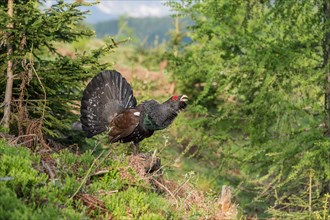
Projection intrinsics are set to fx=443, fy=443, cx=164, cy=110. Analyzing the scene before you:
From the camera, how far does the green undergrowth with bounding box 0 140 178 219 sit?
4055 mm

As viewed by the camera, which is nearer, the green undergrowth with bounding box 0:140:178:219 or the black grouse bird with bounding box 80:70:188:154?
the green undergrowth with bounding box 0:140:178:219

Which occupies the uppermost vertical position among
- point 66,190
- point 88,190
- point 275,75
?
point 275,75

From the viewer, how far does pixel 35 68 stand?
694cm

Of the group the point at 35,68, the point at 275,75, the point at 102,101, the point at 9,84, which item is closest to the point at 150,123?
the point at 102,101

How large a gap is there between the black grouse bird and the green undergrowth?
90cm

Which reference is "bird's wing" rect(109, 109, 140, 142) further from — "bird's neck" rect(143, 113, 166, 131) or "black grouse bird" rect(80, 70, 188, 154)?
"bird's neck" rect(143, 113, 166, 131)

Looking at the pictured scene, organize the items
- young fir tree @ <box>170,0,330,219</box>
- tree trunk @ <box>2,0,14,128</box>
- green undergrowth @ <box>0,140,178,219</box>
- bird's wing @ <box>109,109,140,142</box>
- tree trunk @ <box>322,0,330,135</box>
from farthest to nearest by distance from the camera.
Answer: tree trunk @ <box>322,0,330,135</box> → young fir tree @ <box>170,0,330,219</box> → tree trunk @ <box>2,0,14,128</box> → bird's wing @ <box>109,109,140,142</box> → green undergrowth @ <box>0,140,178,219</box>

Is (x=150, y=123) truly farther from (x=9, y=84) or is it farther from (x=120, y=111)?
(x=9, y=84)

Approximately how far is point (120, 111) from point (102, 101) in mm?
334

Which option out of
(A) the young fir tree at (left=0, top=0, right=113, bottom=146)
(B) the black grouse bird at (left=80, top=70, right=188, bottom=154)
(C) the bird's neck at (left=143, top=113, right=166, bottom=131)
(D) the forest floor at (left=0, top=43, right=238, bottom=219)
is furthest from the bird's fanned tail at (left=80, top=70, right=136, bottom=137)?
(D) the forest floor at (left=0, top=43, right=238, bottom=219)

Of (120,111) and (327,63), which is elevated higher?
(327,63)

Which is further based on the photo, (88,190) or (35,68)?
(35,68)

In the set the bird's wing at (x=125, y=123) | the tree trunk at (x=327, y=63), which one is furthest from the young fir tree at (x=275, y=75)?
the bird's wing at (x=125, y=123)

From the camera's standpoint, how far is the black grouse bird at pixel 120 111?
6.38 metres
